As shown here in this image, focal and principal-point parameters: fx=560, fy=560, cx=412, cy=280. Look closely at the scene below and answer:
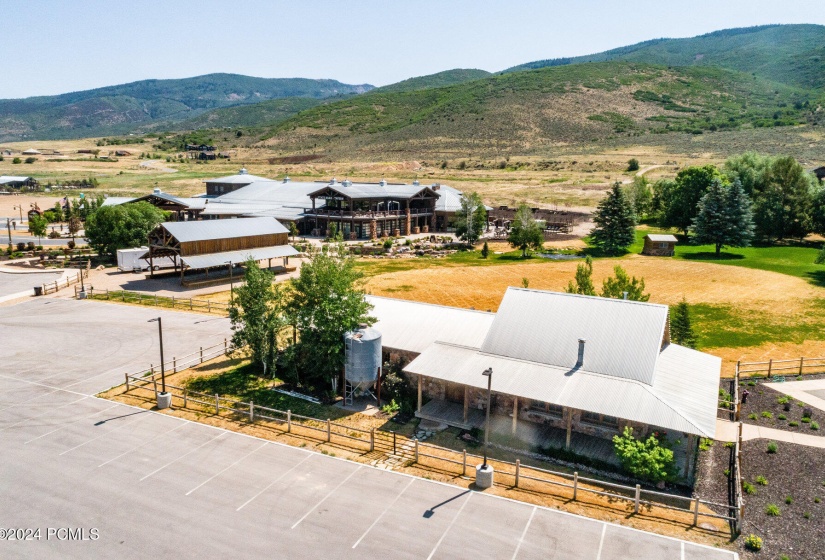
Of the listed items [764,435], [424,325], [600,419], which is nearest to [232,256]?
[424,325]

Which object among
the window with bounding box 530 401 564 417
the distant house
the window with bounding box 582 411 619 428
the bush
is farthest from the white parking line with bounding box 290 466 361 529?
the distant house

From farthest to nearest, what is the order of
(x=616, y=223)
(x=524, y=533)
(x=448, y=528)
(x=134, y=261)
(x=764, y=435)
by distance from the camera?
(x=616, y=223)
(x=134, y=261)
(x=764, y=435)
(x=448, y=528)
(x=524, y=533)

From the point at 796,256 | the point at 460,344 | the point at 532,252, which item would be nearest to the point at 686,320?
the point at 460,344

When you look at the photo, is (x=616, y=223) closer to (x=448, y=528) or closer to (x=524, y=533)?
(x=524, y=533)

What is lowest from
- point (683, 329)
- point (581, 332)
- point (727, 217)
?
point (683, 329)

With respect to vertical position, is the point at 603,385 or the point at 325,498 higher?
the point at 603,385

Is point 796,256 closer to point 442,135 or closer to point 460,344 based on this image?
point 460,344
